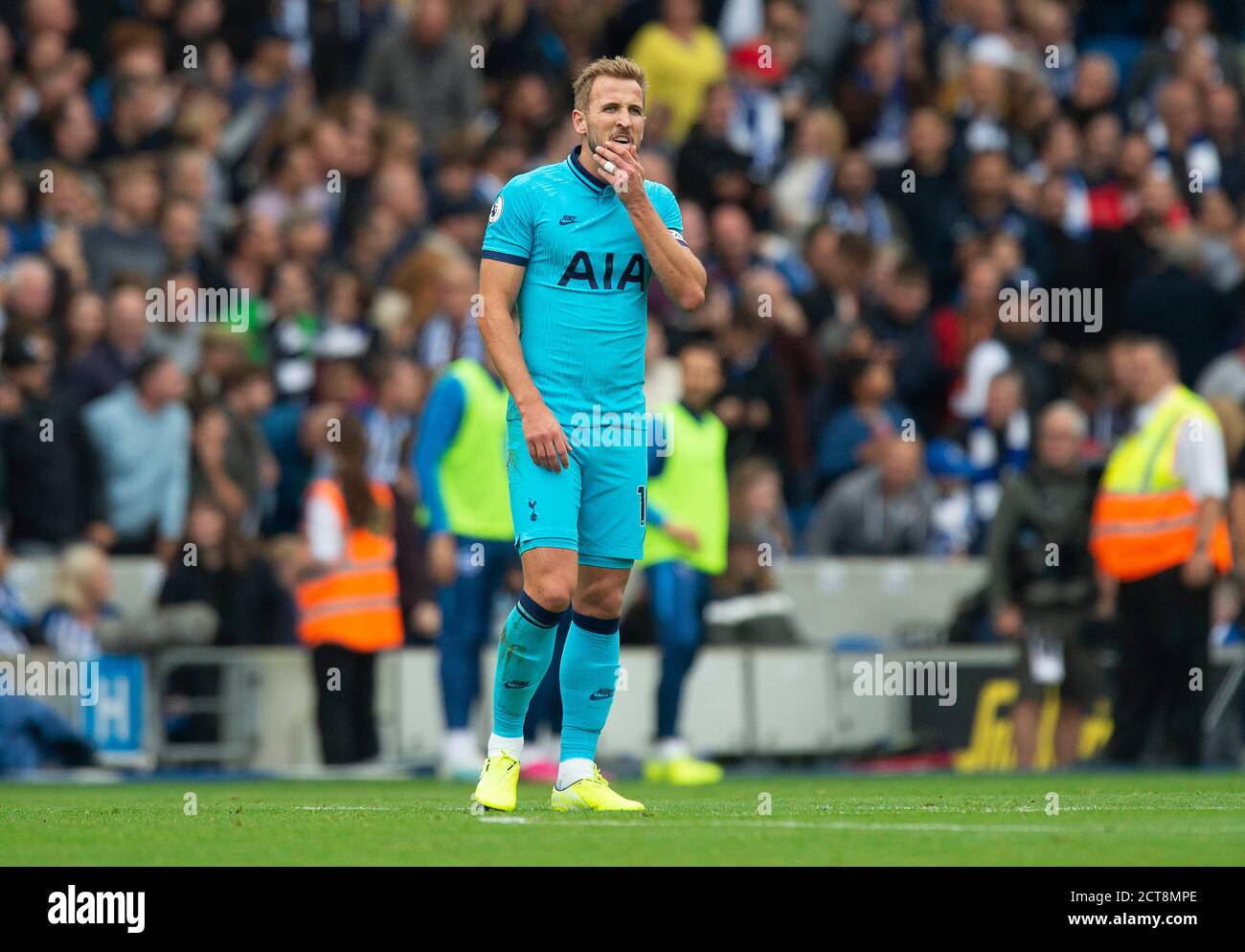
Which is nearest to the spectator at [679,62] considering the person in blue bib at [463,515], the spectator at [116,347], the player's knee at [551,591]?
the spectator at [116,347]

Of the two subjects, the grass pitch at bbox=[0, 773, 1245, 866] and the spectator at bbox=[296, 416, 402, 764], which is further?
the spectator at bbox=[296, 416, 402, 764]

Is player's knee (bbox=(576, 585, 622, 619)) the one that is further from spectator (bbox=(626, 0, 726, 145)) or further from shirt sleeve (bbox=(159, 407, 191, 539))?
spectator (bbox=(626, 0, 726, 145))

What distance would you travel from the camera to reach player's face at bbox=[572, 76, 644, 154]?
894cm

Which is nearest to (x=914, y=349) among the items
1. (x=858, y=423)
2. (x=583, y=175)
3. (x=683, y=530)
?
(x=858, y=423)

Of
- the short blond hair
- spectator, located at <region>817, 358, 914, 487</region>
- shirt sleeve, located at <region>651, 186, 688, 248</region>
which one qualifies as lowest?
spectator, located at <region>817, 358, 914, 487</region>

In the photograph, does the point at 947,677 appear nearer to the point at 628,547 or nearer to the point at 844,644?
the point at 844,644

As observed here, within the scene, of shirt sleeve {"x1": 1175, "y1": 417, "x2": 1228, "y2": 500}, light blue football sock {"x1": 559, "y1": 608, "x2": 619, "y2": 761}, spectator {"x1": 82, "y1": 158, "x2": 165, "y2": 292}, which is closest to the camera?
light blue football sock {"x1": 559, "y1": 608, "x2": 619, "y2": 761}

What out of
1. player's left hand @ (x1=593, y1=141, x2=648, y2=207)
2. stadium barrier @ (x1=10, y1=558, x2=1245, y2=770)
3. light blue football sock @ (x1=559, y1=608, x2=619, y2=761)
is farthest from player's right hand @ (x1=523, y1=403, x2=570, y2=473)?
stadium barrier @ (x1=10, y1=558, x2=1245, y2=770)

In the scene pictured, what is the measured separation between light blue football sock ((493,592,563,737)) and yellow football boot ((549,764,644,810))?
299 mm

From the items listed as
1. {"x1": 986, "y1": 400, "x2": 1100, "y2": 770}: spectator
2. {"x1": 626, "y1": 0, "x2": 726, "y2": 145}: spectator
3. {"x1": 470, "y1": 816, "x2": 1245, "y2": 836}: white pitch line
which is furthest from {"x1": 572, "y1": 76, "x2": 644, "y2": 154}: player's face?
{"x1": 626, "y1": 0, "x2": 726, "y2": 145}: spectator

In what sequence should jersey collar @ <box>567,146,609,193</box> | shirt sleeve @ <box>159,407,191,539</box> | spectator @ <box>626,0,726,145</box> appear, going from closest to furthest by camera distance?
jersey collar @ <box>567,146,609,193</box> → shirt sleeve @ <box>159,407,191,539</box> → spectator @ <box>626,0,726,145</box>

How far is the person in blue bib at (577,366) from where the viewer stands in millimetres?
8836

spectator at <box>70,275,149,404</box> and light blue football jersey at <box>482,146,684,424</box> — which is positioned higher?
spectator at <box>70,275,149,404</box>

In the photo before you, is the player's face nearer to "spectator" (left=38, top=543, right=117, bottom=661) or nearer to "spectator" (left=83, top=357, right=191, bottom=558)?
"spectator" (left=38, top=543, right=117, bottom=661)
